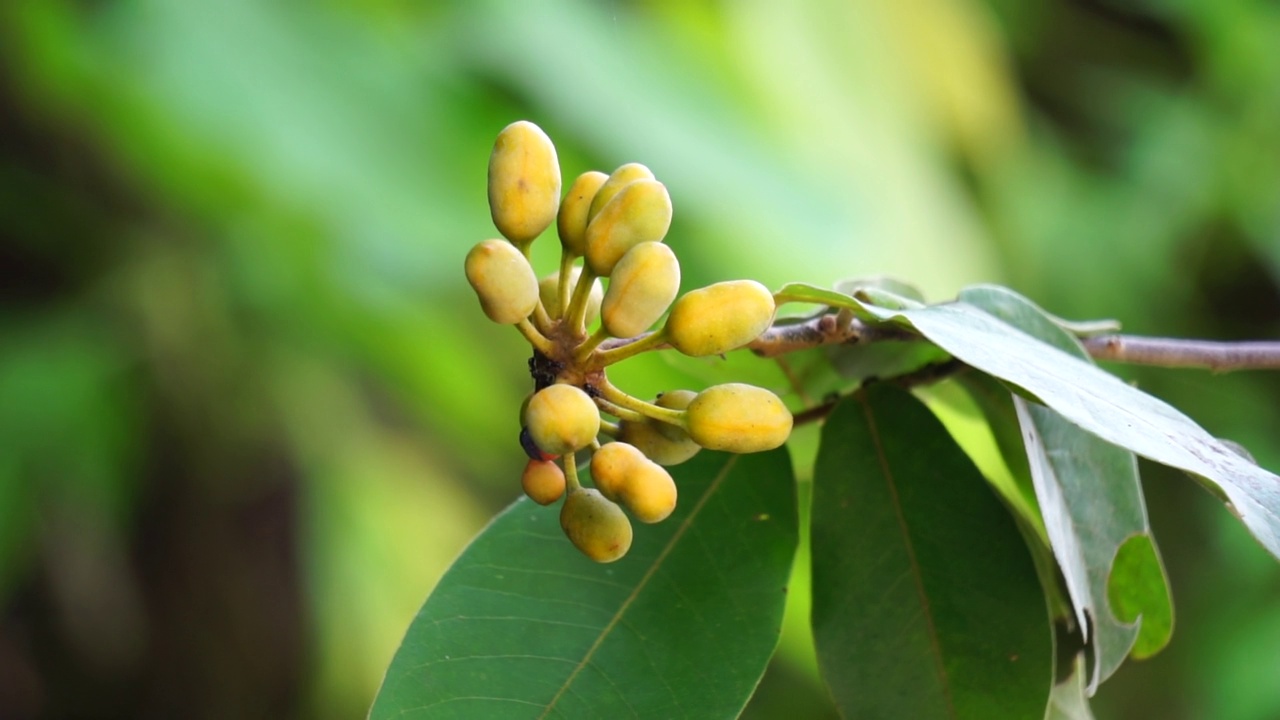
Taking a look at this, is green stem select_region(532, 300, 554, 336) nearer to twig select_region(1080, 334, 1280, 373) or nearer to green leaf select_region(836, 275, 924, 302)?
green leaf select_region(836, 275, 924, 302)

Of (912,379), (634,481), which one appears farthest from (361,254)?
(634,481)

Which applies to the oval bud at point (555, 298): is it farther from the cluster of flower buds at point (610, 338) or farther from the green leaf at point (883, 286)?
the green leaf at point (883, 286)

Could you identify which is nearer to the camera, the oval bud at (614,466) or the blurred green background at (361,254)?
the oval bud at (614,466)

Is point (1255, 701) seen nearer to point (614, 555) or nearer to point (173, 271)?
point (614, 555)

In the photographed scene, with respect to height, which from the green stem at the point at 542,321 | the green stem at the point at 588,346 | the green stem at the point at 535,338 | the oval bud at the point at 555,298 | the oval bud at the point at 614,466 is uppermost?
the oval bud at the point at 555,298

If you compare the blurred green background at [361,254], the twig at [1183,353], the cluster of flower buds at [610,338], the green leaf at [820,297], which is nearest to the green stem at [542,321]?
the cluster of flower buds at [610,338]
